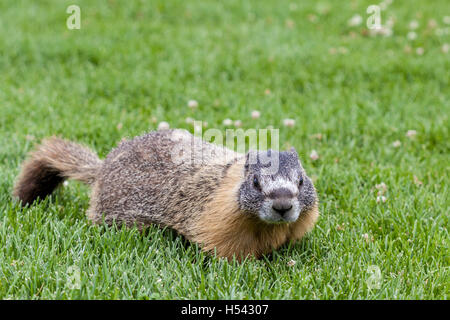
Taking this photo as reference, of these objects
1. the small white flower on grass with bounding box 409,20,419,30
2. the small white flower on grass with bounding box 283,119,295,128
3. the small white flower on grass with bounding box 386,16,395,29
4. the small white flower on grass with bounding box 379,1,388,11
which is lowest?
the small white flower on grass with bounding box 283,119,295,128

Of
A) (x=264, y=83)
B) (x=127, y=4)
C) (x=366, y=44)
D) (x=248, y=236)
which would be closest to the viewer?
(x=248, y=236)

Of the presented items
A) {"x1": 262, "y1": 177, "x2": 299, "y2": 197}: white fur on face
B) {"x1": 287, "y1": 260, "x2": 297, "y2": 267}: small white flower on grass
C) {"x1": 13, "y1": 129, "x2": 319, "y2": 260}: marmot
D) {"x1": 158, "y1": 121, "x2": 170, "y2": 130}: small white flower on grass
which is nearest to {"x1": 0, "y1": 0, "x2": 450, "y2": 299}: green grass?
{"x1": 287, "y1": 260, "x2": 297, "y2": 267}: small white flower on grass

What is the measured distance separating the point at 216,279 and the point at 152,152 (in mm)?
1253

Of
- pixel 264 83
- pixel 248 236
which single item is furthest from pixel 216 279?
pixel 264 83

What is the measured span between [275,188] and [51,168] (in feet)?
6.92

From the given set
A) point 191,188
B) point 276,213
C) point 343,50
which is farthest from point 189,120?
point 343,50

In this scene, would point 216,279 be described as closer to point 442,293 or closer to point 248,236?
point 248,236

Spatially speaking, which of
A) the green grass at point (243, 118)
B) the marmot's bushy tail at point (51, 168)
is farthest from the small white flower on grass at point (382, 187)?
the marmot's bushy tail at point (51, 168)

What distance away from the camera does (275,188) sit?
341cm

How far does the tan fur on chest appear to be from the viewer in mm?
3668

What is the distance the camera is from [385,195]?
15.6ft

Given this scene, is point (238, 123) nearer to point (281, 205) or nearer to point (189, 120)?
point (189, 120)

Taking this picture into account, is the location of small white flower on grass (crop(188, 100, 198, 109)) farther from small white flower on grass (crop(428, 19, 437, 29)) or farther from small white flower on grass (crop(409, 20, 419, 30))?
small white flower on grass (crop(428, 19, 437, 29))

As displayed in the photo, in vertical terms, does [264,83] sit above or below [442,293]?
above
